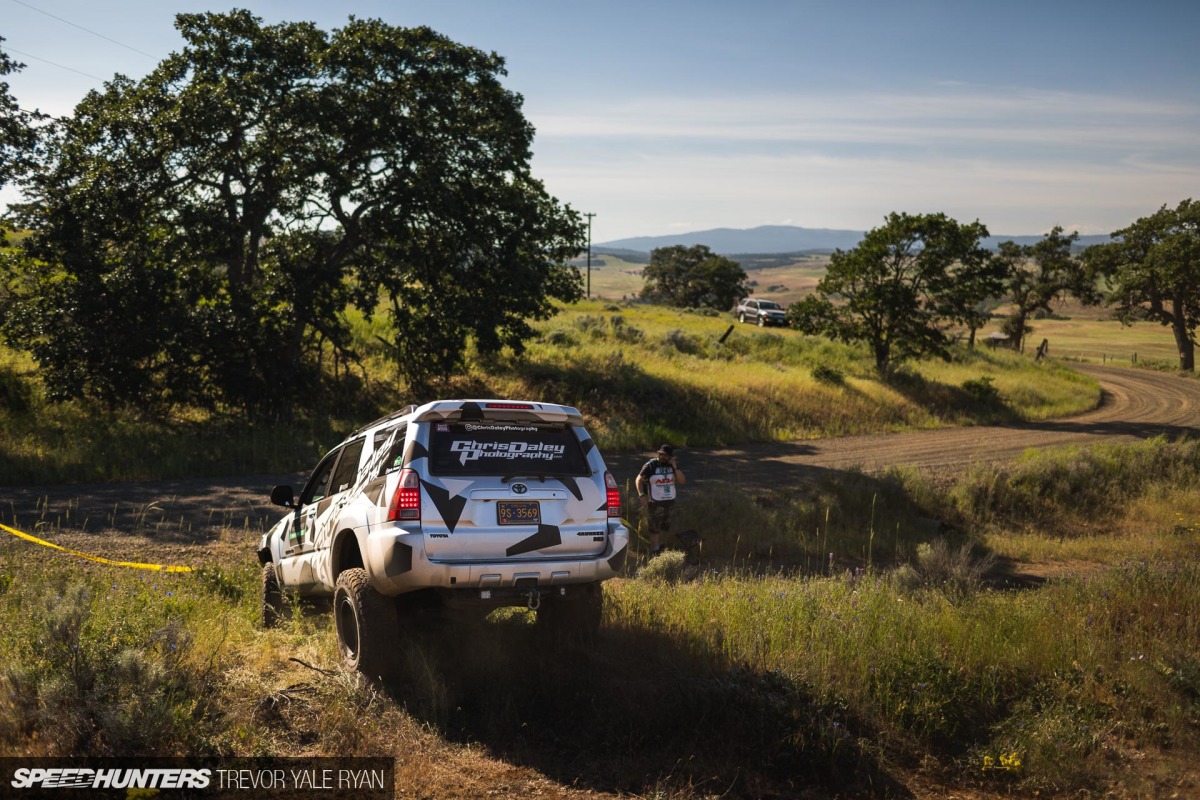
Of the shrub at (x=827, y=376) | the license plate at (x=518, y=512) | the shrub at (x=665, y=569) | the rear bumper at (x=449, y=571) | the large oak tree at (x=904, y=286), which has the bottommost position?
the shrub at (x=665, y=569)

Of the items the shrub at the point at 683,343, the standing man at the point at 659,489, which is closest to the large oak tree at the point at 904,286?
the shrub at the point at 683,343

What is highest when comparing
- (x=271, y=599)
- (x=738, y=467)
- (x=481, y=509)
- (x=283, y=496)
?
(x=481, y=509)

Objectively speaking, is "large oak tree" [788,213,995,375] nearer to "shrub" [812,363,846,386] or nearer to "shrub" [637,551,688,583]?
"shrub" [812,363,846,386]

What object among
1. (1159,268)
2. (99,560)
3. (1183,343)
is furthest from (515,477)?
(1183,343)

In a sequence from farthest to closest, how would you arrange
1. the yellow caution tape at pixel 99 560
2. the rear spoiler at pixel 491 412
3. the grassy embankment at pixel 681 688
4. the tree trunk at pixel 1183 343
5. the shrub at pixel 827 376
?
the tree trunk at pixel 1183 343 → the shrub at pixel 827 376 → the yellow caution tape at pixel 99 560 → the rear spoiler at pixel 491 412 → the grassy embankment at pixel 681 688

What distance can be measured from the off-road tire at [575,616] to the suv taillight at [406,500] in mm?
1470

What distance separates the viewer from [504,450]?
7086 millimetres

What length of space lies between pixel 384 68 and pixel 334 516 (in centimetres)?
1871

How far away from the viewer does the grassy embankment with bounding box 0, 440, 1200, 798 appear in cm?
579

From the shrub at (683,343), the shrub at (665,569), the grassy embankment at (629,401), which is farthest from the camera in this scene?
the shrub at (683,343)

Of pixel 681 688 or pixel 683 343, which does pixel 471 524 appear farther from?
pixel 683 343

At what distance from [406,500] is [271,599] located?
3645 mm

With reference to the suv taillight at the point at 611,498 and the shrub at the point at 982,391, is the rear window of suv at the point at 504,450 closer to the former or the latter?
the suv taillight at the point at 611,498

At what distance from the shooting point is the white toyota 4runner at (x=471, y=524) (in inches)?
262
